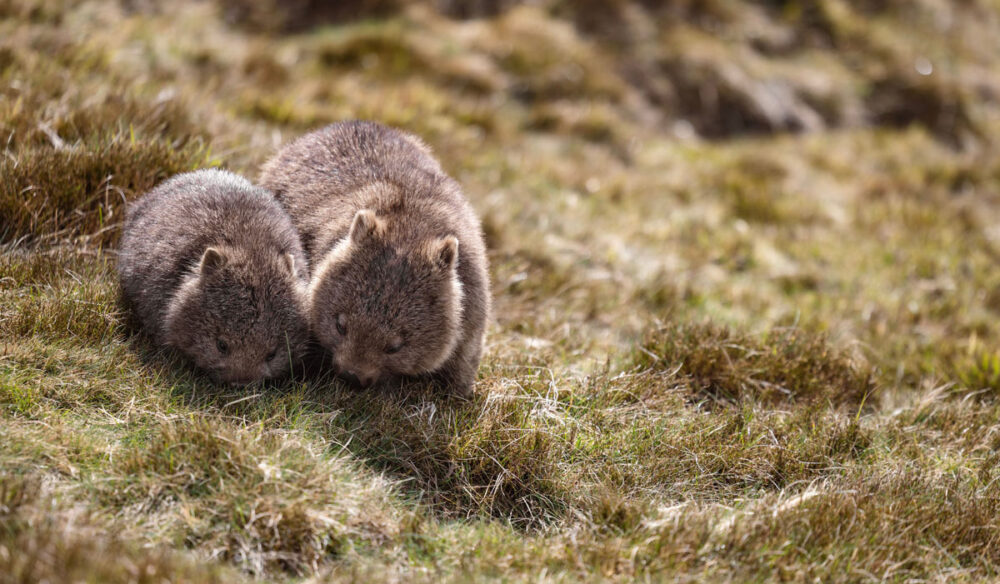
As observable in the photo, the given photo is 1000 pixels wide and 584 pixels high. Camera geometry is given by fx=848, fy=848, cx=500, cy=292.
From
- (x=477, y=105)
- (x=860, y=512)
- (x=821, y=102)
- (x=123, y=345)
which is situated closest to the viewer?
(x=860, y=512)

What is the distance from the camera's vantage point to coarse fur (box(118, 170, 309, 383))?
3.85 m

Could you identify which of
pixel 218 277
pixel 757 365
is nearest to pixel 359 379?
pixel 218 277

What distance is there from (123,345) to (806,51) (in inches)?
393

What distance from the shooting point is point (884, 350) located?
19.1 ft

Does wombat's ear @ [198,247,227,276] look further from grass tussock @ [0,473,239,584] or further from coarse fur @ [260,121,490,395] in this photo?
grass tussock @ [0,473,239,584]

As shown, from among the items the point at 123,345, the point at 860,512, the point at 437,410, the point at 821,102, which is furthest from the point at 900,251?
the point at 123,345

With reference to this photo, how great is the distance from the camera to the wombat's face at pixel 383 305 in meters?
3.87

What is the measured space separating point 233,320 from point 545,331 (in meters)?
2.01

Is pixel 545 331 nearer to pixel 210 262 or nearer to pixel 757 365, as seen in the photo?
pixel 757 365

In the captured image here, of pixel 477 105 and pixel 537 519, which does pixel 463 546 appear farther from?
pixel 477 105

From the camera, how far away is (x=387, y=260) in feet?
13.0

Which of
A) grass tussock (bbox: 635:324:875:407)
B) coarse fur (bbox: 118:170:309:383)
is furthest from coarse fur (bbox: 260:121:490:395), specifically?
grass tussock (bbox: 635:324:875:407)

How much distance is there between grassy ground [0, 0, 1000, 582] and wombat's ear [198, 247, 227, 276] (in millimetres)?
449

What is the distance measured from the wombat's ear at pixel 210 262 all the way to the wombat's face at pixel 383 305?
1.47 ft
